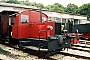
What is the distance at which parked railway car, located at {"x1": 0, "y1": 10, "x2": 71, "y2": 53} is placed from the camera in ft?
24.4

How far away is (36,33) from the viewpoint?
8.48 meters

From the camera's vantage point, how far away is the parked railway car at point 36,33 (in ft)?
24.4

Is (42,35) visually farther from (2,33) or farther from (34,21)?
(2,33)

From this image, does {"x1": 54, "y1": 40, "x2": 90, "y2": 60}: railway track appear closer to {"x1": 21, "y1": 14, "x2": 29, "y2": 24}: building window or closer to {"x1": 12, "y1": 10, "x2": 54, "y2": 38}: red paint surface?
{"x1": 12, "y1": 10, "x2": 54, "y2": 38}: red paint surface

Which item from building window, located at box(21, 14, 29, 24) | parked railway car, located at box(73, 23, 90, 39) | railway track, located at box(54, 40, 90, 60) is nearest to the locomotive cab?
building window, located at box(21, 14, 29, 24)

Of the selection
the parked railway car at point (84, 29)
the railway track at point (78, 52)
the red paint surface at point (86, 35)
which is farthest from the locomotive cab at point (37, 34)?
the red paint surface at point (86, 35)

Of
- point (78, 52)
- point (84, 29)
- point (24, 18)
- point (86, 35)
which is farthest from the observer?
point (86, 35)

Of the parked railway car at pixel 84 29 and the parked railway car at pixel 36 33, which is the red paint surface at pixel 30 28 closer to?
the parked railway car at pixel 36 33

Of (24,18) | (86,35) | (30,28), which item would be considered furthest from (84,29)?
(24,18)

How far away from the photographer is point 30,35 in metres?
8.92

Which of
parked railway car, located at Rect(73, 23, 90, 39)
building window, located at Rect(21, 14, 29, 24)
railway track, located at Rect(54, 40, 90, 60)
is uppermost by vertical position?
building window, located at Rect(21, 14, 29, 24)

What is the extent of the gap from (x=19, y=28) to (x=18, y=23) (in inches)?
11.4

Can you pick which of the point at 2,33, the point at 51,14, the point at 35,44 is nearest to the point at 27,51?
the point at 35,44

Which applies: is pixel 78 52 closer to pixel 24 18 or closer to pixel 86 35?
pixel 24 18
